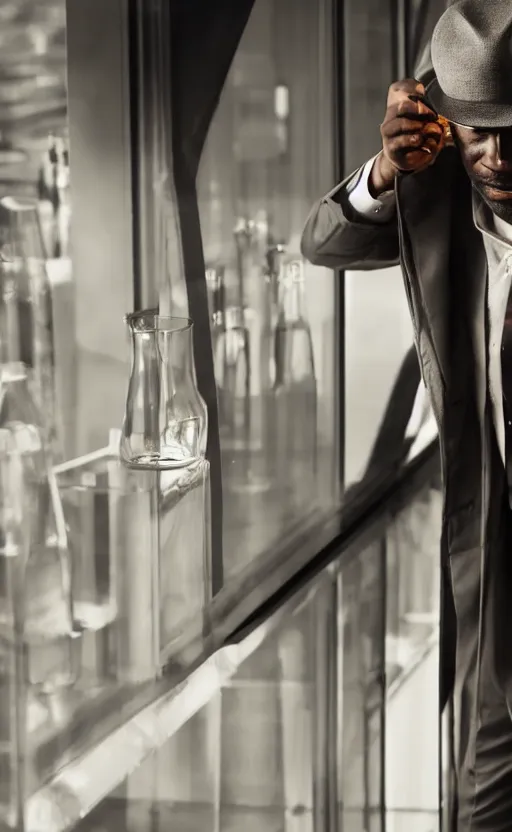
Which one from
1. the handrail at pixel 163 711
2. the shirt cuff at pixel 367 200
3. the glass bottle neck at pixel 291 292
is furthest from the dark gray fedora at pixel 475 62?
the handrail at pixel 163 711

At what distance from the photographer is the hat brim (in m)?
1.05

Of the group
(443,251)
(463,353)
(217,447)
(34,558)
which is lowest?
(34,558)

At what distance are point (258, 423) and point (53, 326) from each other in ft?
0.85

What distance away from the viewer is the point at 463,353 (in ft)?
3.77

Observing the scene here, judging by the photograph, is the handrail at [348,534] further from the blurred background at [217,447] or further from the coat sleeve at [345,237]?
the coat sleeve at [345,237]

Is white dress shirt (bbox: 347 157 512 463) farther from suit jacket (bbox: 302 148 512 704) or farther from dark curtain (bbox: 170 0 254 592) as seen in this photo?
dark curtain (bbox: 170 0 254 592)

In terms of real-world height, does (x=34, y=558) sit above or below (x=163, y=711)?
above

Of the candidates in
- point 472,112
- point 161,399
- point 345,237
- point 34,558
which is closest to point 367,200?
point 345,237

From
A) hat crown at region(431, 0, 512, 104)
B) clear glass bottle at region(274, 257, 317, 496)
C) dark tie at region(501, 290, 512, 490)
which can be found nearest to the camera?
hat crown at region(431, 0, 512, 104)

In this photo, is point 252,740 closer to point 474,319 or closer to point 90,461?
point 90,461

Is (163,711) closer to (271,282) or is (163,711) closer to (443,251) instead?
(271,282)

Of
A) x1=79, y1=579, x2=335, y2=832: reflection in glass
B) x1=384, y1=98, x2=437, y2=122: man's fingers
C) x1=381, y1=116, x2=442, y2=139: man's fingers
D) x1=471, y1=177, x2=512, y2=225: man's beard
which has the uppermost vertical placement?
x1=384, y1=98, x2=437, y2=122: man's fingers

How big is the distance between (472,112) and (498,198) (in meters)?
0.09

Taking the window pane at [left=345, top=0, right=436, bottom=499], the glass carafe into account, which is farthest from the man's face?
the glass carafe
